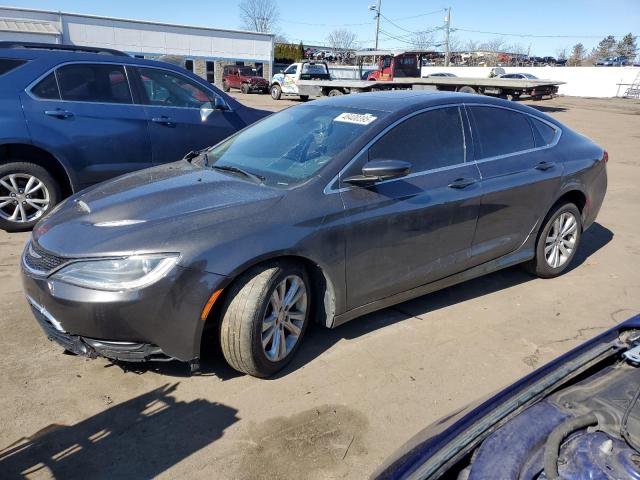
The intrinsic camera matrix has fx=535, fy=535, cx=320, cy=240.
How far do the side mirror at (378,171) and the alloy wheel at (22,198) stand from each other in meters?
3.79

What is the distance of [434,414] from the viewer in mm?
2961

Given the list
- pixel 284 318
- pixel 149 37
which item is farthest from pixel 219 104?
pixel 149 37

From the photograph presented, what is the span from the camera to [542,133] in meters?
4.69

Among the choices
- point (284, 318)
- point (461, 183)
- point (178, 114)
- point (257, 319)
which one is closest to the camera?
point (257, 319)

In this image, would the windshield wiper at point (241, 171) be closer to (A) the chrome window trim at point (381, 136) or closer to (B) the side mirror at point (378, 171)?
(A) the chrome window trim at point (381, 136)

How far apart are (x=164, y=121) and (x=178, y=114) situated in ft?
0.70

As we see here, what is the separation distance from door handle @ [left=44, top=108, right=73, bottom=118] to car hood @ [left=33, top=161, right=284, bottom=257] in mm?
2373

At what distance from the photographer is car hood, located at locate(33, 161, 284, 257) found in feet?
9.28

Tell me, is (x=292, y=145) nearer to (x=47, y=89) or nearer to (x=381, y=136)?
(x=381, y=136)

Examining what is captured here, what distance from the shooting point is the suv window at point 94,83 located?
5680 millimetres

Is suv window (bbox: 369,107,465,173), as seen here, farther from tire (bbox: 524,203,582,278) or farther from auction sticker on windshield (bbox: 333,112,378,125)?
tire (bbox: 524,203,582,278)

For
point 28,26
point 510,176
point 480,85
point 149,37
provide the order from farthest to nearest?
point 149,37, point 28,26, point 480,85, point 510,176

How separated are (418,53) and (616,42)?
8068cm

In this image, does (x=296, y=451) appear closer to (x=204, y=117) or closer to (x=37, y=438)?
(x=37, y=438)
